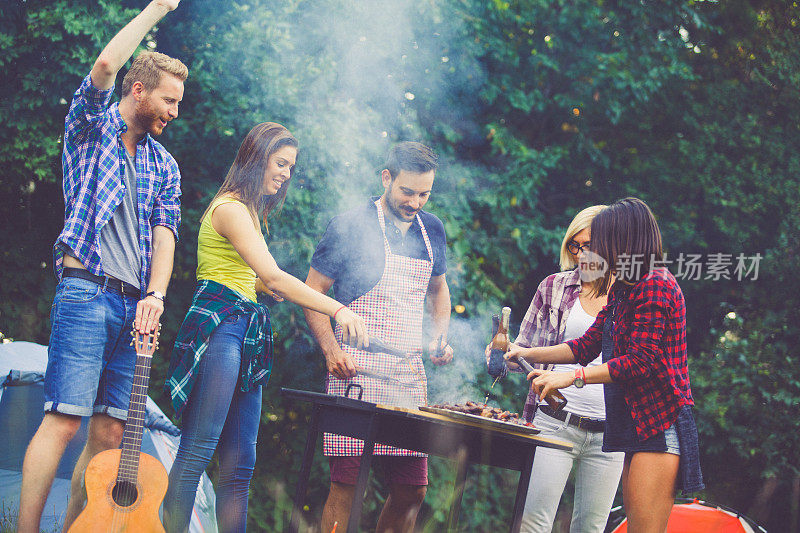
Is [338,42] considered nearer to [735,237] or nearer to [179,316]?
[179,316]

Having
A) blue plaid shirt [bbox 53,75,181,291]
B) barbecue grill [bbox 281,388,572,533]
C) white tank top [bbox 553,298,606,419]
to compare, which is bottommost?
barbecue grill [bbox 281,388,572,533]

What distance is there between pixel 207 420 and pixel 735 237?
6.14m

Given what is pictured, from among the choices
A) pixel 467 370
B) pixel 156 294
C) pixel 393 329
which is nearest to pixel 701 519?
pixel 467 370

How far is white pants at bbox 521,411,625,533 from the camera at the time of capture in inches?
118

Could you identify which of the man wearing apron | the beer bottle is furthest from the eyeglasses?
the man wearing apron

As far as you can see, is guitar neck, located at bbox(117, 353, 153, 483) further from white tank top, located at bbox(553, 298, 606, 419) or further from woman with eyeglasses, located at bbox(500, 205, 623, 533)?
white tank top, located at bbox(553, 298, 606, 419)

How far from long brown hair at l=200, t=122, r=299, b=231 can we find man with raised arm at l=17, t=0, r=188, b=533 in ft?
0.88

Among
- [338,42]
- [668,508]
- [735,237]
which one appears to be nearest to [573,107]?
[735,237]

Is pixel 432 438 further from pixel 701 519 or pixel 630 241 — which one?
pixel 701 519

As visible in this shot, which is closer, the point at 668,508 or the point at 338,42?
the point at 668,508

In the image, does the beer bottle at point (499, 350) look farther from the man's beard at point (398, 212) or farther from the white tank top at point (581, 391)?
the man's beard at point (398, 212)

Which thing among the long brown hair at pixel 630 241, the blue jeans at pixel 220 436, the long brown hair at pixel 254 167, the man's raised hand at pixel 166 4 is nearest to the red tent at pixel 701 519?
the long brown hair at pixel 630 241

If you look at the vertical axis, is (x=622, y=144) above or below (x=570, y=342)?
above

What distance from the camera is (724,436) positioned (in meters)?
6.69
